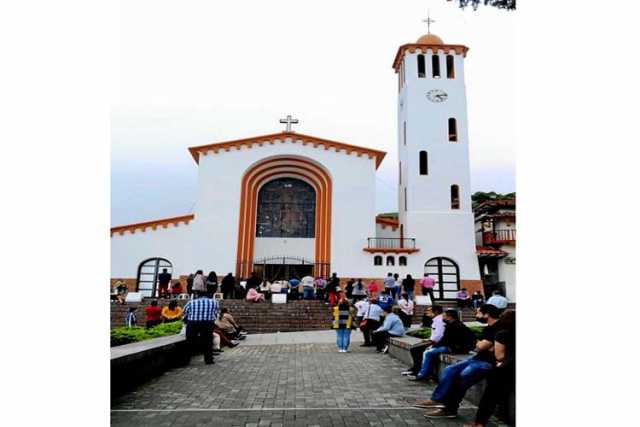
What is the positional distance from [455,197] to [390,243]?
3.68 m

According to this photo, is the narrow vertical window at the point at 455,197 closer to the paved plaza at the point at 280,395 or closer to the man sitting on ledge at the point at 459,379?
the paved plaza at the point at 280,395

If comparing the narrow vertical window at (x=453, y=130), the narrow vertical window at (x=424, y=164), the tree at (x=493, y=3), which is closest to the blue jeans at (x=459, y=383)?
the tree at (x=493, y=3)

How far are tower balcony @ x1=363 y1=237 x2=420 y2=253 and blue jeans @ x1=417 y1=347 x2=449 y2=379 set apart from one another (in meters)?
15.9

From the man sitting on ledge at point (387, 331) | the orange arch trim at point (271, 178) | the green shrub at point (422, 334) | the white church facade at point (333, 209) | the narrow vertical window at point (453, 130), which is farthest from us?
the narrow vertical window at point (453, 130)

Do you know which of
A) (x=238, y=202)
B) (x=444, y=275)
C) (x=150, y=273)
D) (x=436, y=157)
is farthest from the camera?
(x=436, y=157)

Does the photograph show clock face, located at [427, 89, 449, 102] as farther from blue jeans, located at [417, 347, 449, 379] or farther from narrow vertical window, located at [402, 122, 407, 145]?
blue jeans, located at [417, 347, 449, 379]

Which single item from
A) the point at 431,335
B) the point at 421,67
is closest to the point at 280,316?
the point at 431,335

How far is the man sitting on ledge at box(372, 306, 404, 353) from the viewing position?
10.2 meters

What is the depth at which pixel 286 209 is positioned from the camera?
975 inches

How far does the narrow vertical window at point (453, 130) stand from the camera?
24.3 metres

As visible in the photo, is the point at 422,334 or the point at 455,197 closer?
the point at 422,334

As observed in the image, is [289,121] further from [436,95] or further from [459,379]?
[459,379]

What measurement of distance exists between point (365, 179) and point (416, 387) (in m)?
18.3

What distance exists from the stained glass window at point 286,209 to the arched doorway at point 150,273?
4.40 meters
